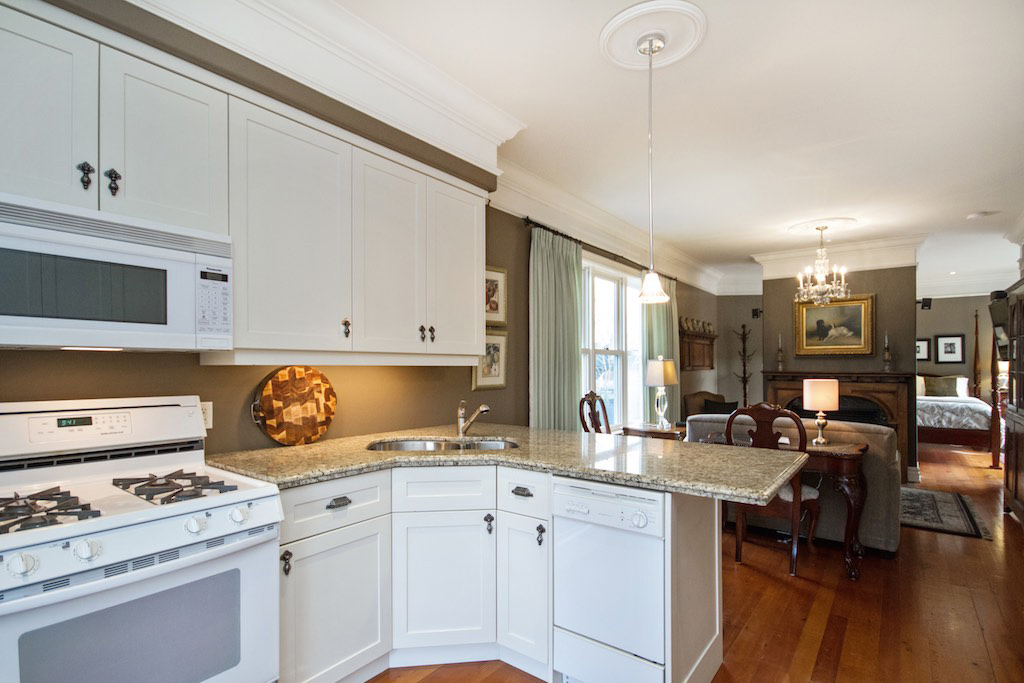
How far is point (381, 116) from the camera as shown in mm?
2539

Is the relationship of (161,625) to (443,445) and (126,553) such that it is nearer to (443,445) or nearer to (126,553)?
(126,553)

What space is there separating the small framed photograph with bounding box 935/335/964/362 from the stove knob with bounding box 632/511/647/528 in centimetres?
1002

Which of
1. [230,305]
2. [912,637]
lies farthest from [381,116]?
[912,637]

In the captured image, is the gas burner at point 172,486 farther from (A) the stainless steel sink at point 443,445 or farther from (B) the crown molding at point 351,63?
(B) the crown molding at point 351,63

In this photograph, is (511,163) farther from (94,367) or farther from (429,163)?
(94,367)

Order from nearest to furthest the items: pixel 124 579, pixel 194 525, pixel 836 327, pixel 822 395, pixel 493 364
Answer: pixel 124 579, pixel 194 525, pixel 493 364, pixel 822 395, pixel 836 327

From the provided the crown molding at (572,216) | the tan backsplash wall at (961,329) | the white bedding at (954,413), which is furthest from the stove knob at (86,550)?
the tan backsplash wall at (961,329)

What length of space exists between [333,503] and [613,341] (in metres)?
4.13

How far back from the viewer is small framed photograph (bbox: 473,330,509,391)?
12.0 ft

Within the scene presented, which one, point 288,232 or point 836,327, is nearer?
point 288,232

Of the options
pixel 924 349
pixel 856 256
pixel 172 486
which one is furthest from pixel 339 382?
pixel 924 349

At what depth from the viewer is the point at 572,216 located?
15.5ft

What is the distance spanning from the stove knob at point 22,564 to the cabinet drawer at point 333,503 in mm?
703

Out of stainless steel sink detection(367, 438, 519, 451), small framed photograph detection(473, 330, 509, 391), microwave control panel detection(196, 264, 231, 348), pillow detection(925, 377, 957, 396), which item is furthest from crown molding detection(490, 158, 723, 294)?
pillow detection(925, 377, 957, 396)
